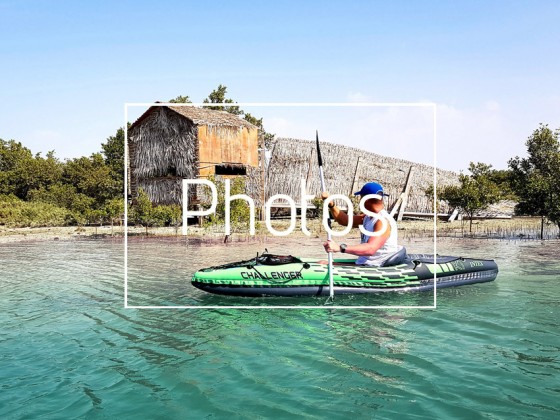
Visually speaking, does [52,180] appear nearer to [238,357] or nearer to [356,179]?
[356,179]

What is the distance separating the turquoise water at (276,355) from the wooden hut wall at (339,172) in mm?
24009

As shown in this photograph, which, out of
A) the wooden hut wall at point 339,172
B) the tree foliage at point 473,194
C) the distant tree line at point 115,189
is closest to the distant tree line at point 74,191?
the distant tree line at point 115,189

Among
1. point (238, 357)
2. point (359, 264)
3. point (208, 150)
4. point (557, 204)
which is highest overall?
point (208, 150)

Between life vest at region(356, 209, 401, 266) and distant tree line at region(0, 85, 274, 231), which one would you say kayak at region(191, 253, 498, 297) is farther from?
distant tree line at region(0, 85, 274, 231)

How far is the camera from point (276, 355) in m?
8.24

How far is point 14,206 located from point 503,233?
32505 millimetres

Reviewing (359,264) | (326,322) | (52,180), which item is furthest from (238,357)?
(52,180)

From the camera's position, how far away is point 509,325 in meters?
9.88

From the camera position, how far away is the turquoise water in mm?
6375

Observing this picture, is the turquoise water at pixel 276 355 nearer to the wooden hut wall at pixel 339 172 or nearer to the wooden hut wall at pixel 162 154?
the wooden hut wall at pixel 162 154

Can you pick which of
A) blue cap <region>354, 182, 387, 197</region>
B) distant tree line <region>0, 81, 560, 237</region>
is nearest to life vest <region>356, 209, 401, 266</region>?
blue cap <region>354, 182, 387, 197</region>

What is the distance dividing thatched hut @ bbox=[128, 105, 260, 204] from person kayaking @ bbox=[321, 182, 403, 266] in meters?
20.1

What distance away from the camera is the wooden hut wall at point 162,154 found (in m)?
31.6

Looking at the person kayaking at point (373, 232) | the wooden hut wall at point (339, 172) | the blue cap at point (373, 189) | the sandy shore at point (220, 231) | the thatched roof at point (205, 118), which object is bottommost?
the sandy shore at point (220, 231)
